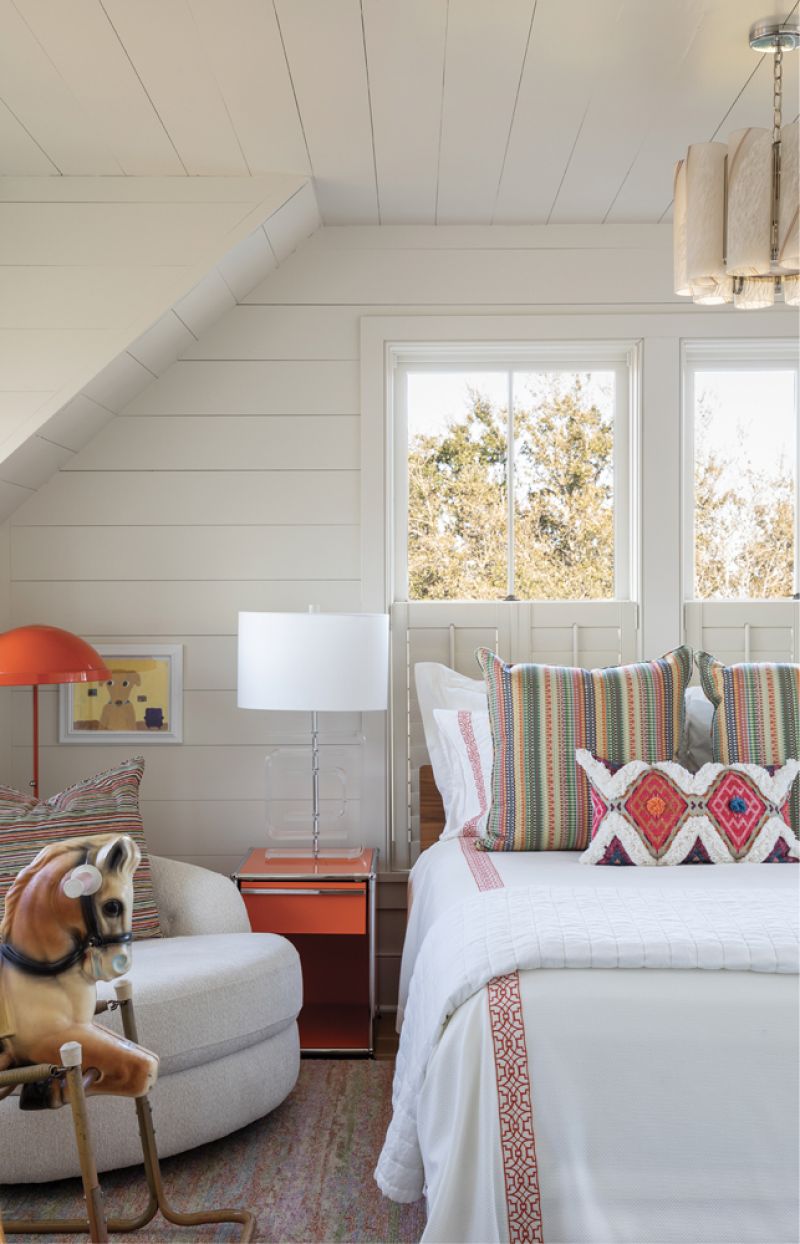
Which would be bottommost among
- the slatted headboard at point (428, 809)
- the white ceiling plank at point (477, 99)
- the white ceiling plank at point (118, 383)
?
the slatted headboard at point (428, 809)

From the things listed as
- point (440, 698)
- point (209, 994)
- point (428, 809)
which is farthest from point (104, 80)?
point (428, 809)

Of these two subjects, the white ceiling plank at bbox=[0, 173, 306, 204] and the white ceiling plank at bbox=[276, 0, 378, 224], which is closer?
the white ceiling plank at bbox=[276, 0, 378, 224]

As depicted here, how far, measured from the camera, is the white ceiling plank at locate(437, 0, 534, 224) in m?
2.15

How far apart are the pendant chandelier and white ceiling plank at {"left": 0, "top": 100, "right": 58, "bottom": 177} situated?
5.35 ft

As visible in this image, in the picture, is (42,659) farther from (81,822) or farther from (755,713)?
(755,713)

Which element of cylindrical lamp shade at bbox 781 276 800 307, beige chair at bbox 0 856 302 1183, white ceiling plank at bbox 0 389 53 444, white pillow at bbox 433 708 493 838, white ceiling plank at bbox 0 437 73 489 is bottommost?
beige chair at bbox 0 856 302 1183

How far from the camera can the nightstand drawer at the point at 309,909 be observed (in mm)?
2943

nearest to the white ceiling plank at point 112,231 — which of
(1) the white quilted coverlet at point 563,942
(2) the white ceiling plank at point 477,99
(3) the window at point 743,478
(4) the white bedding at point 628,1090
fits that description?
(2) the white ceiling plank at point 477,99

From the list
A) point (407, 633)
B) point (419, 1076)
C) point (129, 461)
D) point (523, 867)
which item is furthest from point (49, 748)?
point (419, 1076)

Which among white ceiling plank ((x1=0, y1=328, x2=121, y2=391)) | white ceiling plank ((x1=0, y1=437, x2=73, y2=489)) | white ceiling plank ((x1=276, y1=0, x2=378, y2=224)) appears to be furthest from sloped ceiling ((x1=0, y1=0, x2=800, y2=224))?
white ceiling plank ((x1=0, y1=437, x2=73, y2=489))

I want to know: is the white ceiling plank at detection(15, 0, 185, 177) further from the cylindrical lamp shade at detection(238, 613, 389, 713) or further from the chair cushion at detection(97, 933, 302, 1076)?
the chair cushion at detection(97, 933, 302, 1076)

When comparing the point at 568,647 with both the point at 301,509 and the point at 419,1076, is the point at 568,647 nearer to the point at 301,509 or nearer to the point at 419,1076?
the point at 301,509

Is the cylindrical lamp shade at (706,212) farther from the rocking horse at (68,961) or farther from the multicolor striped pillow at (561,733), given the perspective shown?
the rocking horse at (68,961)

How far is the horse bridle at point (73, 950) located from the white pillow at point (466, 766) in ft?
4.54
